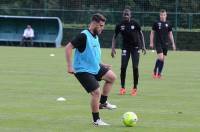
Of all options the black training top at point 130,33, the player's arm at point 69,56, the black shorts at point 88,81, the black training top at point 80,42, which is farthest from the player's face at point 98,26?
the black training top at point 130,33

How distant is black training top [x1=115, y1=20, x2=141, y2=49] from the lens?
711 inches

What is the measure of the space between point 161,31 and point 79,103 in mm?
9467

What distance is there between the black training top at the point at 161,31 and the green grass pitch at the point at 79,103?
1.23 metres

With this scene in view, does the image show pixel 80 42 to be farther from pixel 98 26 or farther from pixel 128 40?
pixel 128 40

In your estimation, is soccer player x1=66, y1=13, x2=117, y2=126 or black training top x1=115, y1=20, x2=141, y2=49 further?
black training top x1=115, y1=20, x2=141, y2=49

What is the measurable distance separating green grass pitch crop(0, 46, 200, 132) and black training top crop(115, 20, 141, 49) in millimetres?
1300

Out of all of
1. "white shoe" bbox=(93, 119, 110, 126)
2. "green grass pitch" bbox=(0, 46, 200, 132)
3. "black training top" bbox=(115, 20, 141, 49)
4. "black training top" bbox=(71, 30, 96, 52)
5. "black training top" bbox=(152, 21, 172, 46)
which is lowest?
"green grass pitch" bbox=(0, 46, 200, 132)

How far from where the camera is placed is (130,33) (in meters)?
18.1

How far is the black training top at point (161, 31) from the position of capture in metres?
24.3

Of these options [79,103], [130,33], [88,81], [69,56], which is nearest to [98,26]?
[69,56]

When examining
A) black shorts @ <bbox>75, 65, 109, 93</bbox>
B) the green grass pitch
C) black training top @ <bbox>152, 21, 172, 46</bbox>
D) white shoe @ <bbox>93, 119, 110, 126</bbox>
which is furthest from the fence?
white shoe @ <bbox>93, 119, 110, 126</bbox>

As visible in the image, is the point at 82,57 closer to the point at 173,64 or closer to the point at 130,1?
the point at 173,64

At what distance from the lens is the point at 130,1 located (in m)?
46.8

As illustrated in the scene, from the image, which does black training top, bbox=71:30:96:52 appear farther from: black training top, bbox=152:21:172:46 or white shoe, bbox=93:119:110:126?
black training top, bbox=152:21:172:46
